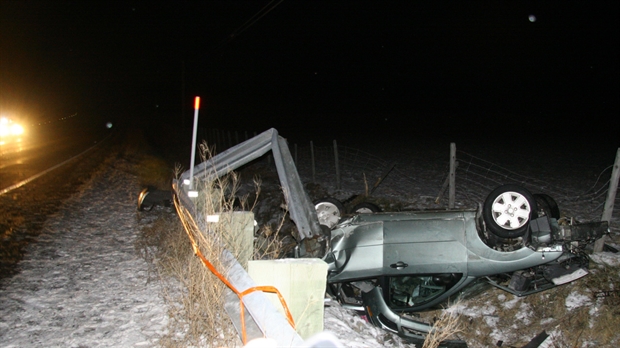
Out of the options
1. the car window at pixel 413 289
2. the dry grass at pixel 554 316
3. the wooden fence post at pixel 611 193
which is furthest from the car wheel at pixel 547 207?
the car window at pixel 413 289

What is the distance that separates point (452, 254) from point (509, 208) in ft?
3.08

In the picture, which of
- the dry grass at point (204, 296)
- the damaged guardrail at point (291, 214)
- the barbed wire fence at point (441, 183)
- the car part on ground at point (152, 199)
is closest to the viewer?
the damaged guardrail at point (291, 214)

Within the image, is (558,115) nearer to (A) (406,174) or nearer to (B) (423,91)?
(B) (423,91)

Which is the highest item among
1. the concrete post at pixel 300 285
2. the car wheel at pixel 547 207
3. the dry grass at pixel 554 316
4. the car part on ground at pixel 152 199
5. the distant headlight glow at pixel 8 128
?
the distant headlight glow at pixel 8 128

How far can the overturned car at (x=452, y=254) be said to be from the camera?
16.9 feet

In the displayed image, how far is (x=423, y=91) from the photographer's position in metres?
58.0

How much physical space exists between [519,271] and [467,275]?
2.22 ft

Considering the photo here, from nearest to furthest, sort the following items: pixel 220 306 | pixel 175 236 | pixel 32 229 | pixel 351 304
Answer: pixel 220 306 < pixel 351 304 < pixel 175 236 < pixel 32 229

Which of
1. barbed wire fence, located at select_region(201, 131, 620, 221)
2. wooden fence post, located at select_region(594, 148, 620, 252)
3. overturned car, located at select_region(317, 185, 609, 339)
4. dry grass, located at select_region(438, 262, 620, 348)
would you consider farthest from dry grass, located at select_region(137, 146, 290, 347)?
barbed wire fence, located at select_region(201, 131, 620, 221)

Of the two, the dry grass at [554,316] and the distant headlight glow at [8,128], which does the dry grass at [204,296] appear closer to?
the dry grass at [554,316]

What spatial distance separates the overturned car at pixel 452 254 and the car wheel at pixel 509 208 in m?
0.01

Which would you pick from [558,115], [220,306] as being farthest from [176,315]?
[558,115]

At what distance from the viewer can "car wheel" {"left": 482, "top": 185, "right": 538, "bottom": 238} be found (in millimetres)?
5395

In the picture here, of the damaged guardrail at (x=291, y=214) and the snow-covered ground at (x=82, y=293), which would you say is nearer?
the damaged guardrail at (x=291, y=214)
